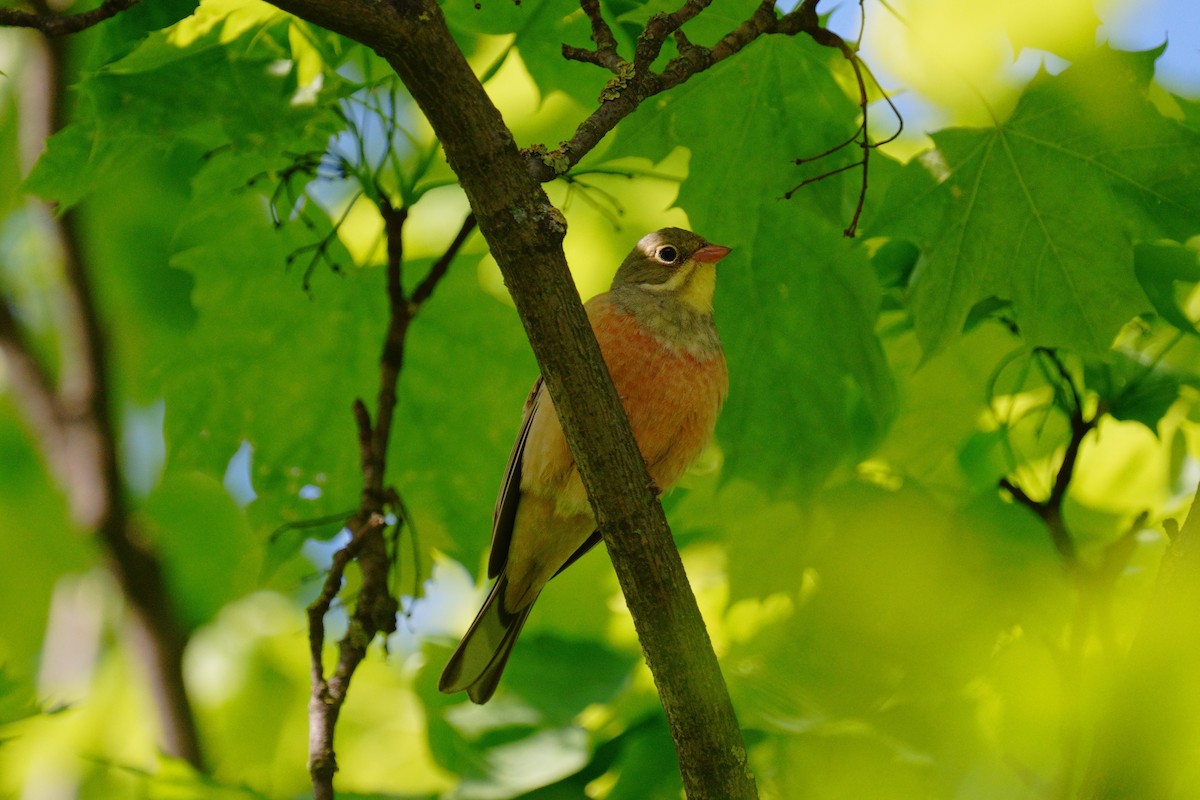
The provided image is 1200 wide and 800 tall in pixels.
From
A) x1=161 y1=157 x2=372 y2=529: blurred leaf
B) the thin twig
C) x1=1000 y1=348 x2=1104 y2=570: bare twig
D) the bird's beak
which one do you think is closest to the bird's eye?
the bird's beak

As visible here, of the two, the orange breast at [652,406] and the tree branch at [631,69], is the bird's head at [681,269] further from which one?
the tree branch at [631,69]

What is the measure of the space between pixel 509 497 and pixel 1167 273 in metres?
2.75

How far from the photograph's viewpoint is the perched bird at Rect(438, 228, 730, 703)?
5012mm

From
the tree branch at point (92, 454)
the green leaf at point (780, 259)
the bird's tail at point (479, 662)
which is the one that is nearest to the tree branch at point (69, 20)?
the green leaf at point (780, 259)

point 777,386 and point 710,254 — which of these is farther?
point 710,254

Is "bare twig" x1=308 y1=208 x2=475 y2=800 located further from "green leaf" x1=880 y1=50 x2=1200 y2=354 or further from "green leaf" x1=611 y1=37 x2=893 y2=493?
"green leaf" x1=880 y1=50 x2=1200 y2=354

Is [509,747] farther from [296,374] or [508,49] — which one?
[508,49]

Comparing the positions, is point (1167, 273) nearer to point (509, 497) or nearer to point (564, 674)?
point (509, 497)

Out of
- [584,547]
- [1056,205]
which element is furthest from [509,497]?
[1056,205]

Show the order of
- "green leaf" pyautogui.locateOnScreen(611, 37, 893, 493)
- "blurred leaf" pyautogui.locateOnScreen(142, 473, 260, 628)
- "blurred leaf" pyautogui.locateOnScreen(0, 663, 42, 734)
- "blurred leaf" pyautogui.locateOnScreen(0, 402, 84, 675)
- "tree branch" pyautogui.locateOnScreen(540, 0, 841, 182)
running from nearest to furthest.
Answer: "tree branch" pyautogui.locateOnScreen(540, 0, 841, 182)
"blurred leaf" pyautogui.locateOnScreen(0, 663, 42, 734)
"green leaf" pyautogui.locateOnScreen(611, 37, 893, 493)
"blurred leaf" pyautogui.locateOnScreen(142, 473, 260, 628)
"blurred leaf" pyautogui.locateOnScreen(0, 402, 84, 675)

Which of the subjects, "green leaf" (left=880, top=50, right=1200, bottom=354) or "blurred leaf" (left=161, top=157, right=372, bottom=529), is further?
"blurred leaf" (left=161, top=157, right=372, bottom=529)

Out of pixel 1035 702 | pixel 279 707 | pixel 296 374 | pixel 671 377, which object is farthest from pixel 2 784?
pixel 1035 702

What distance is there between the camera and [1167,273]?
4.64 metres

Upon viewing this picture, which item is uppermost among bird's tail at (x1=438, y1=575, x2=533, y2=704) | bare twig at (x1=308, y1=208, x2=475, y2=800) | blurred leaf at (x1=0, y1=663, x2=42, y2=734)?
bare twig at (x1=308, y1=208, x2=475, y2=800)
